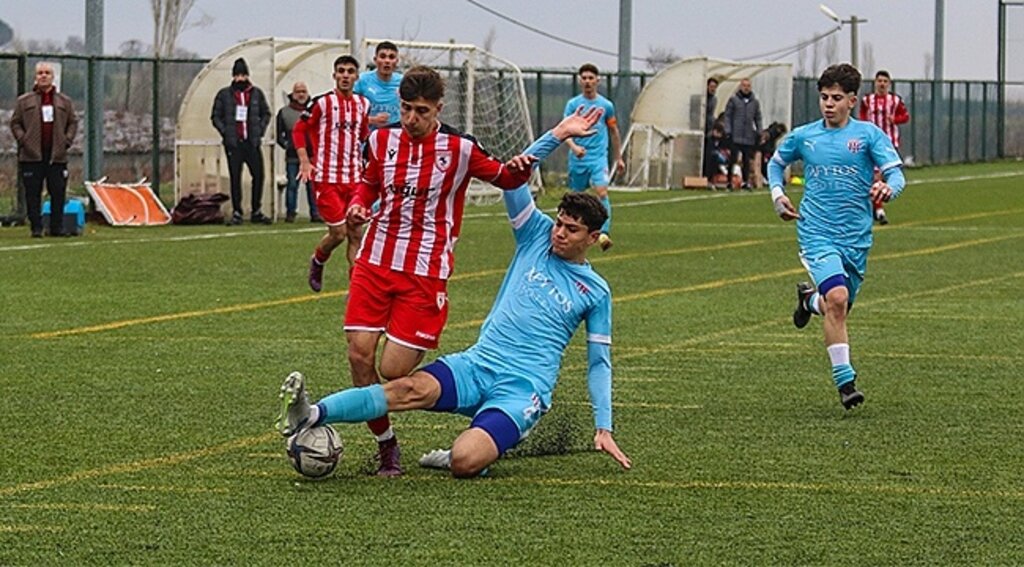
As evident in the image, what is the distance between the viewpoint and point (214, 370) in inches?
476

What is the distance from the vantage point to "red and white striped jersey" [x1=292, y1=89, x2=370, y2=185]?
1725cm

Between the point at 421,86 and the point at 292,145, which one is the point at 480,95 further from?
the point at 421,86

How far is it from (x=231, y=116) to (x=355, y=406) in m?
19.5

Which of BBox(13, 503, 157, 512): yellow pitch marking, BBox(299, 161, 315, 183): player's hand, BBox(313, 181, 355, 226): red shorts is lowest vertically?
BBox(13, 503, 157, 512): yellow pitch marking

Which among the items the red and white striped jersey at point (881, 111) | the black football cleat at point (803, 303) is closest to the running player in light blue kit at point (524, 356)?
the black football cleat at point (803, 303)

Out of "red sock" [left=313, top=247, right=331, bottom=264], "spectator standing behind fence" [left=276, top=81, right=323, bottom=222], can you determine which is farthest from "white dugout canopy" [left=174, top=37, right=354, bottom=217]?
"red sock" [left=313, top=247, right=331, bottom=264]

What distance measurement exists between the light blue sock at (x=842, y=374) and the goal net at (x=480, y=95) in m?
21.7

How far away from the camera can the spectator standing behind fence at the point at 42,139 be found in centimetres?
2383

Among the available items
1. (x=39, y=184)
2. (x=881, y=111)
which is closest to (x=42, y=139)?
(x=39, y=184)

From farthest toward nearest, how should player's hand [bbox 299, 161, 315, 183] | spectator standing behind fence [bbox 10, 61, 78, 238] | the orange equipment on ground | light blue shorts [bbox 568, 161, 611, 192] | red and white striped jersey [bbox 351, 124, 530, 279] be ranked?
1. the orange equipment on ground
2. spectator standing behind fence [bbox 10, 61, 78, 238]
3. light blue shorts [bbox 568, 161, 611, 192]
4. player's hand [bbox 299, 161, 315, 183]
5. red and white striped jersey [bbox 351, 124, 530, 279]

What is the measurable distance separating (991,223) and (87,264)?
44.8 feet

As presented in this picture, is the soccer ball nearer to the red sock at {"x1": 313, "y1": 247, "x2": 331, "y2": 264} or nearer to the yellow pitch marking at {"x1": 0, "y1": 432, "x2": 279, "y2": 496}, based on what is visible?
the yellow pitch marking at {"x1": 0, "y1": 432, "x2": 279, "y2": 496}

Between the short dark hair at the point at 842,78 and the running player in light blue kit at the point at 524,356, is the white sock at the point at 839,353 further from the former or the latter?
the running player in light blue kit at the point at 524,356

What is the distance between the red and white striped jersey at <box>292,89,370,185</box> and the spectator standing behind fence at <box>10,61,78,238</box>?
23.7ft
